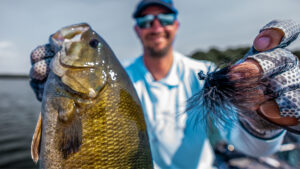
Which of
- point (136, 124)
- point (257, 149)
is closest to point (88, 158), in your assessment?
point (136, 124)

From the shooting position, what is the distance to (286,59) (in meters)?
1.28

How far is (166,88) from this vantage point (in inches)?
137

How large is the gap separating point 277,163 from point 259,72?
3689mm

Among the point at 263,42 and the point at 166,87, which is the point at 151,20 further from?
the point at 263,42

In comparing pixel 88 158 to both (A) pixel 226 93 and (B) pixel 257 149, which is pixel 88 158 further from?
(B) pixel 257 149

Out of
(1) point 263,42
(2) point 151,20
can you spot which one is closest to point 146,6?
(2) point 151,20

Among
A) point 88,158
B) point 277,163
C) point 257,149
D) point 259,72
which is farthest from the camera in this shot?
point 277,163

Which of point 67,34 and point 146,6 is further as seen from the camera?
point 146,6

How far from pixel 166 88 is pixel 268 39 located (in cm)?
225

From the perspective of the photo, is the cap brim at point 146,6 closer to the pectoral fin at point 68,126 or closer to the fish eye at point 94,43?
the fish eye at point 94,43

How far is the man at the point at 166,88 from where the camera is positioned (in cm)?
321

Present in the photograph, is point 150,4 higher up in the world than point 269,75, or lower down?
higher up

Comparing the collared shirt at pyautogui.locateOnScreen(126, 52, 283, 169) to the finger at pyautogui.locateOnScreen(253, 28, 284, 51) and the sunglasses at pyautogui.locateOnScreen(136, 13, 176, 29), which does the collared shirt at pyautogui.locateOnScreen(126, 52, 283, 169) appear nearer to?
the sunglasses at pyautogui.locateOnScreen(136, 13, 176, 29)

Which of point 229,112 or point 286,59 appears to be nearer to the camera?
point 286,59
